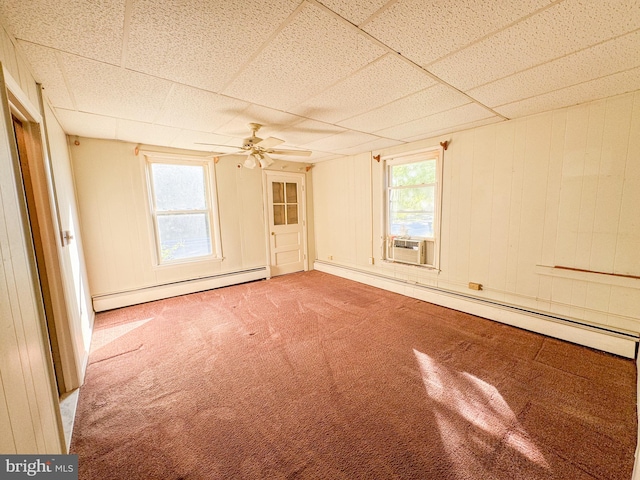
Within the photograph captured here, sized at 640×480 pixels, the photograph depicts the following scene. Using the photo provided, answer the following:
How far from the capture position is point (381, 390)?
6.68 ft

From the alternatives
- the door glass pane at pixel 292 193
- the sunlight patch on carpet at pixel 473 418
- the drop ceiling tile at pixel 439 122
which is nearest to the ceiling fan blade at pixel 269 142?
the drop ceiling tile at pixel 439 122

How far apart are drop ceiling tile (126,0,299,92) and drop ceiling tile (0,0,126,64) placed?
8 centimetres

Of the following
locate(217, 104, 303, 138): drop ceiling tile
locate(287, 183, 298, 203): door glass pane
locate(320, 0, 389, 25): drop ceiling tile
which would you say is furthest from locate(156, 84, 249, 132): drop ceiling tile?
locate(287, 183, 298, 203): door glass pane

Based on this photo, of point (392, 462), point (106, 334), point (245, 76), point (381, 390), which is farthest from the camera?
point (106, 334)

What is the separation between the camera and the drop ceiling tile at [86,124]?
2.64 metres

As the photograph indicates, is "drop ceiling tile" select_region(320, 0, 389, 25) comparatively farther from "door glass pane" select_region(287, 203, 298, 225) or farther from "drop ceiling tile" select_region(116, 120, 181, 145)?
"door glass pane" select_region(287, 203, 298, 225)

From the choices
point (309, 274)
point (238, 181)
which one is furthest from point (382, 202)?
point (238, 181)

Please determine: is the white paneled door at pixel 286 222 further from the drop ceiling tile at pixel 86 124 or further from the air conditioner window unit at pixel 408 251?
the drop ceiling tile at pixel 86 124

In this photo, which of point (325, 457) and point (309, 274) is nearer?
point (325, 457)

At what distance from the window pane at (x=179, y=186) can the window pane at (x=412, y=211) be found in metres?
3.22

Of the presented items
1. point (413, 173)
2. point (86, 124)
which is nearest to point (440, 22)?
point (413, 173)

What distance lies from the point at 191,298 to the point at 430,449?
3780 millimetres

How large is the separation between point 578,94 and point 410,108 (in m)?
1.38

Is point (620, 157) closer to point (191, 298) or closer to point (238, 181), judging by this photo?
point (238, 181)
